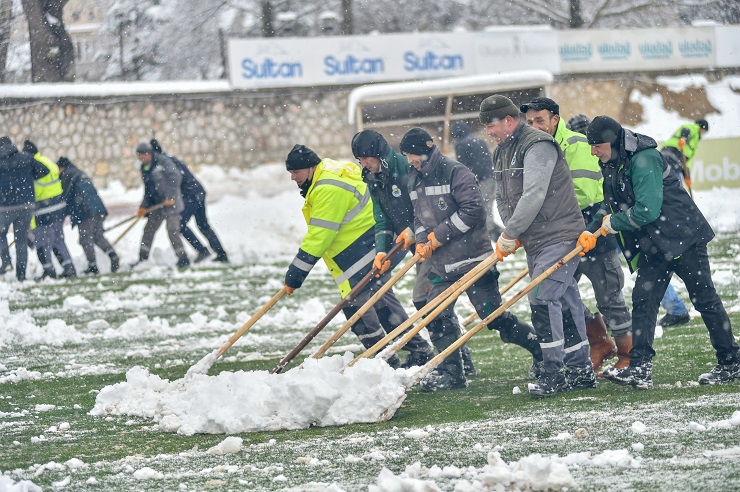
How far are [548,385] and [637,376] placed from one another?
1.68ft

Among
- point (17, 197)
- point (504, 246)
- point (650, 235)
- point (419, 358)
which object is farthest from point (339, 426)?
point (17, 197)

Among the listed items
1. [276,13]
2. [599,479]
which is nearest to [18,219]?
[599,479]

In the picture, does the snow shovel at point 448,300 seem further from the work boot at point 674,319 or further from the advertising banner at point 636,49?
the advertising banner at point 636,49

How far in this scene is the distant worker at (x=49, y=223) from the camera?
54.5 feet

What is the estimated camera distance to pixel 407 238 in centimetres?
785

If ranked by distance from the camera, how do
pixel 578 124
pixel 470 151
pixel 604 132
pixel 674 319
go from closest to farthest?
1. pixel 604 132
2. pixel 578 124
3. pixel 674 319
4. pixel 470 151

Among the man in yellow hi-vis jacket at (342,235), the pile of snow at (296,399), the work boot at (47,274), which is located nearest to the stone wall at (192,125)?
the work boot at (47,274)

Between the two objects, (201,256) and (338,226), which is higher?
(338,226)

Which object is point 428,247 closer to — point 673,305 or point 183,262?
point 673,305

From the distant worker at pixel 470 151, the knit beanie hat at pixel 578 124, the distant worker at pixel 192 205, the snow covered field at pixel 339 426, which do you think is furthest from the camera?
the distant worker at pixel 192 205

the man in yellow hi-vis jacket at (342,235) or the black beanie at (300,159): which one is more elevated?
the black beanie at (300,159)

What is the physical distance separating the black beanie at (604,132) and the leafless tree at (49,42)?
811 inches

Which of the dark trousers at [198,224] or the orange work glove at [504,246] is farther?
the dark trousers at [198,224]

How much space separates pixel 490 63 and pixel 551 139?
844 inches
